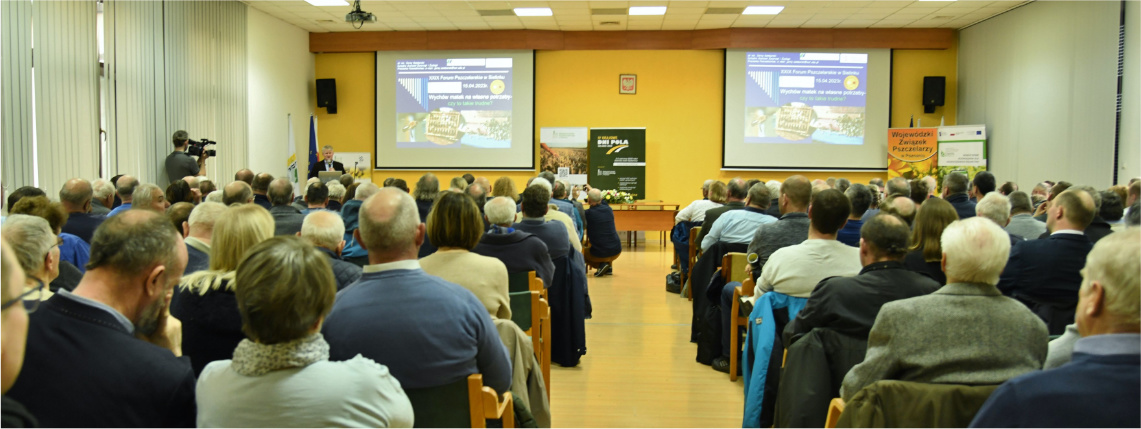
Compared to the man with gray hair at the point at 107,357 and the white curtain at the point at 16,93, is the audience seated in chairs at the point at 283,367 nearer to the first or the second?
the man with gray hair at the point at 107,357

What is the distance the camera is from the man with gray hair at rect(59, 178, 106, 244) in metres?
4.29

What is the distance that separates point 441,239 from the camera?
3117 millimetres

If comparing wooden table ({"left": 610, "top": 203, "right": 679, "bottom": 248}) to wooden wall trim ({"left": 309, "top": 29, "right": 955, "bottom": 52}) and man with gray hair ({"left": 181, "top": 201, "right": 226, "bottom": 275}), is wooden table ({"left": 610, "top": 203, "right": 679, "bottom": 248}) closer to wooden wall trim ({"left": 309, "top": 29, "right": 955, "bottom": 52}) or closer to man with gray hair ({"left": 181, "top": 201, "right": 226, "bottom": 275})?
wooden wall trim ({"left": 309, "top": 29, "right": 955, "bottom": 52})

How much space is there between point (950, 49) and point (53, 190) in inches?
501

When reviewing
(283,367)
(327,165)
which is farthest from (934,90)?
(283,367)

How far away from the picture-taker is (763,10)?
11.0 m

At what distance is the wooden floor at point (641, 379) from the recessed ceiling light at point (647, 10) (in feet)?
17.3

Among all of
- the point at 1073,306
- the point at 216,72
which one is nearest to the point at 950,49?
the point at 1073,306

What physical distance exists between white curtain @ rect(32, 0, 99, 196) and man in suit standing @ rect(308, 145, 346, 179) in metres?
3.68

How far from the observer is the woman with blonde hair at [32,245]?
2.24 meters

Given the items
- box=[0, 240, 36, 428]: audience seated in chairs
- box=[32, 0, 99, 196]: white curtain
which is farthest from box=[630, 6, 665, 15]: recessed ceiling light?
box=[0, 240, 36, 428]: audience seated in chairs

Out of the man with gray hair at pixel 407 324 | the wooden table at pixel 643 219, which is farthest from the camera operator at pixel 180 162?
the man with gray hair at pixel 407 324

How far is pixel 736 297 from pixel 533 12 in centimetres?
781

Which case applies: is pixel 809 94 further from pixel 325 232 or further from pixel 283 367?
pixel 283 367
